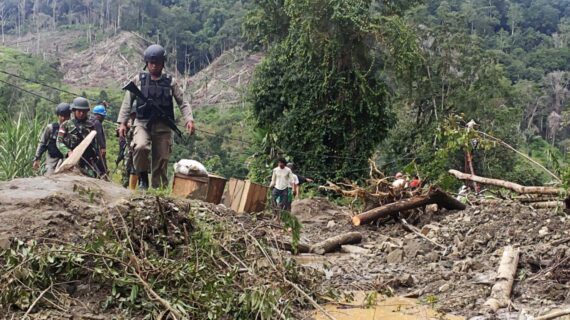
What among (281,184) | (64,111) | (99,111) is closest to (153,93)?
(64,111)

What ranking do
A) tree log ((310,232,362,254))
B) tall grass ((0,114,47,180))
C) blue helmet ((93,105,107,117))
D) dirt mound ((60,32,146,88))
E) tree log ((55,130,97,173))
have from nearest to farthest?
tree log ((55,130,97,173)) < tree log ((310,232,362,254)) < blue helmet ((93,105,107,117)) < tall grass ((0,114,47,180)) < dirt mound ((60,32,146,88))

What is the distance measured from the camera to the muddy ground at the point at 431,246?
4227 mm

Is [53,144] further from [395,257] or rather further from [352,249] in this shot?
[395,257]

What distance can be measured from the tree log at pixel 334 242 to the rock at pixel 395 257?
89cm

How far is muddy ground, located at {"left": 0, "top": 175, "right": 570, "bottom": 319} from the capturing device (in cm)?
423

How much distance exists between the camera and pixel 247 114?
2291 centimetres

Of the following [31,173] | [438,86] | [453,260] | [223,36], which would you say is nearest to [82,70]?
[223,36]

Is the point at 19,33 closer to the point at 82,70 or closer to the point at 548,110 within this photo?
the point at 82,70

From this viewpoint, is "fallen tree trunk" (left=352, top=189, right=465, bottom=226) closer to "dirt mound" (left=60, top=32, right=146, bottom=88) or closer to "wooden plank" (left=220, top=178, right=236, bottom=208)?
"wooden plank" (left=220, top=178, right=236, bottom=208)

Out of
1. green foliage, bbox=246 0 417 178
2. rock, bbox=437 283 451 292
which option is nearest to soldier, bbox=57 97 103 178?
rock, bbox=437 283 451 292

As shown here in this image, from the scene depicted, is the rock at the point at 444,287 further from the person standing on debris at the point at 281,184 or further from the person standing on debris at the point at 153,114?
the person standing on debris at the point at 281,184

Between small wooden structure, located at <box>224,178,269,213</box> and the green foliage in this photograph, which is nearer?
small wooden structure, located at <box>224,178,269,213</box>

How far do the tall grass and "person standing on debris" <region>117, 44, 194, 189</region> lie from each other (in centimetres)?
335

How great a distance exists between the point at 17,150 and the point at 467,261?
677cm
